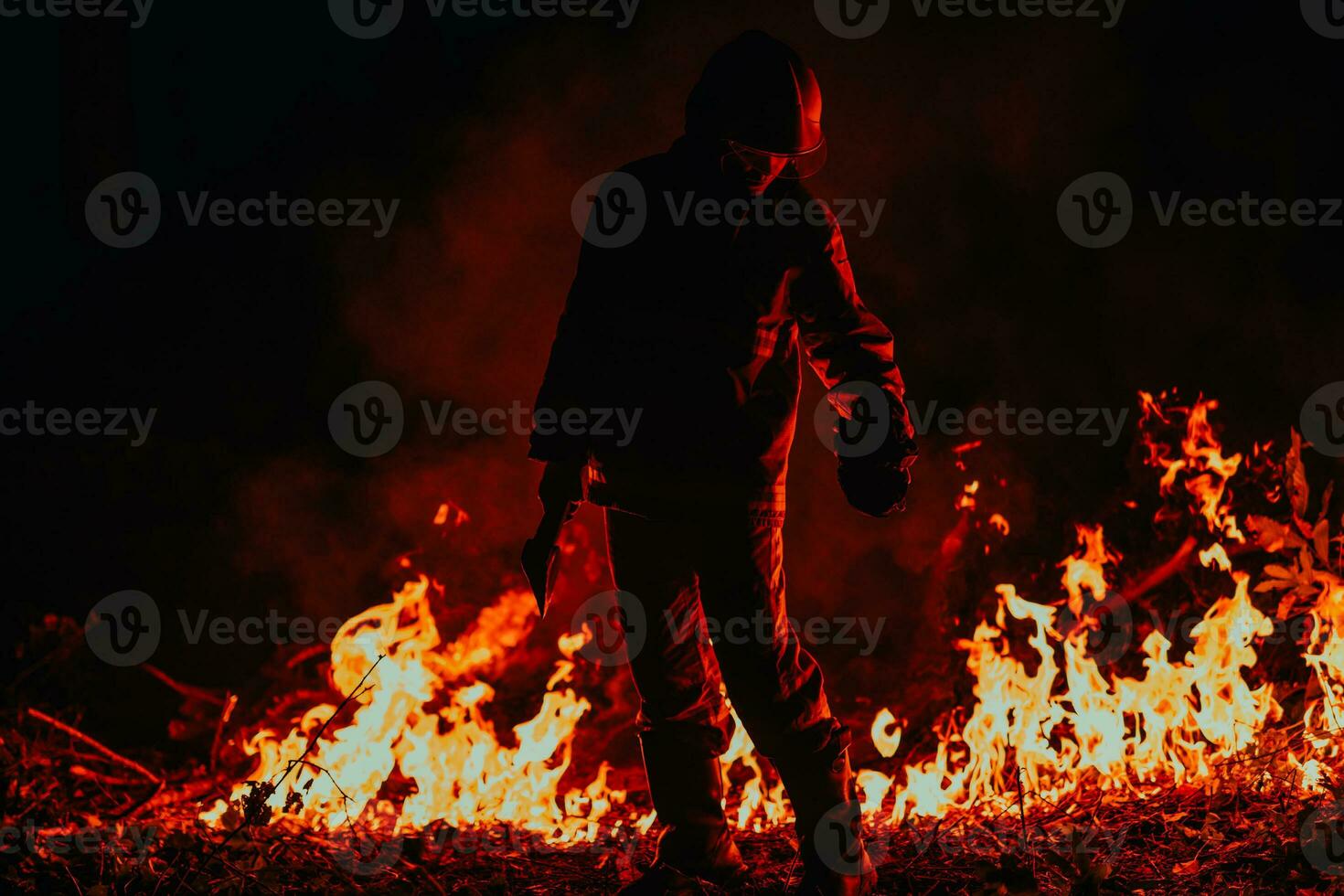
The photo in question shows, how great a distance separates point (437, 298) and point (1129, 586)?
3.66 meters

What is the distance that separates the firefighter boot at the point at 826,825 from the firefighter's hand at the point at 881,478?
2.57 feet

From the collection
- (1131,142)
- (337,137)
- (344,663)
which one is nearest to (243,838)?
(344,663)

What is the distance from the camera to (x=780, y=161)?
3570 mm

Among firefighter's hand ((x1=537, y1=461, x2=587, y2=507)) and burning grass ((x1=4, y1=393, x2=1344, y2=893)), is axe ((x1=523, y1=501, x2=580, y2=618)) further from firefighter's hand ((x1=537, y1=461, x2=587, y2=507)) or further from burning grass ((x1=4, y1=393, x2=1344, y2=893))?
burning grass ((x1=4, y1=393, x2=1344, y2=893))

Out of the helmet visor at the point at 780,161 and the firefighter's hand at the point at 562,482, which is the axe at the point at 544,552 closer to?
the firefighter's hand at the point at 562,482

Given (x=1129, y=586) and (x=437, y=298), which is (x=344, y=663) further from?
(x=1129, y=586)

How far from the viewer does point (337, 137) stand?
5.59m

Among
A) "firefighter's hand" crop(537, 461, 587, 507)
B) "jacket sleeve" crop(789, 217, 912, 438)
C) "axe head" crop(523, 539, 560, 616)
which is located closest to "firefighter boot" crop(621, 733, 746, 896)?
"axe head" crop(523, 539, 560, 616)

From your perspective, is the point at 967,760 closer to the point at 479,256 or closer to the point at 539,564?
the point at 539,564

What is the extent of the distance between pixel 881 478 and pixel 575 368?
1.02m

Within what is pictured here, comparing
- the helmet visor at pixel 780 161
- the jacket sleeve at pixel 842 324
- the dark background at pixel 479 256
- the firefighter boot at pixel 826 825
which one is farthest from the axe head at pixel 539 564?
the dark background at pixel 479 256

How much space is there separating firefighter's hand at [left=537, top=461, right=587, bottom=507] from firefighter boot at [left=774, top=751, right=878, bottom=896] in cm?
107

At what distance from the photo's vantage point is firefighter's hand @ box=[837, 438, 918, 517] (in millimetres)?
3465

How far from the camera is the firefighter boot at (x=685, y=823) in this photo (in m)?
3.63
